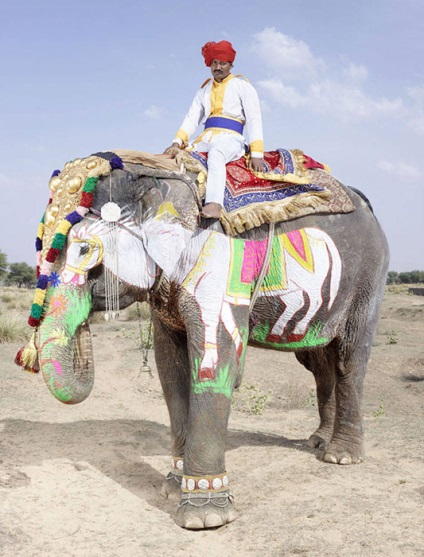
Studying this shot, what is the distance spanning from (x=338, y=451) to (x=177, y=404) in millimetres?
1564

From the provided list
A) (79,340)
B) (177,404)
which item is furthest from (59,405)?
(79,340)

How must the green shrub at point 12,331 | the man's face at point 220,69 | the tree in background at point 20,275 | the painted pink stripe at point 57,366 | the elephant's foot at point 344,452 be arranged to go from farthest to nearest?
1. the tree in background at point 20,275
2. the green shrub at point 12,331
3. the elephant's foot at point 344,452
4. the man's face at point 220,69
5. the painted pink stripe at point 57,366

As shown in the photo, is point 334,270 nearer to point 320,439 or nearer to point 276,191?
point 276,191

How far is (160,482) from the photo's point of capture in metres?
4.88

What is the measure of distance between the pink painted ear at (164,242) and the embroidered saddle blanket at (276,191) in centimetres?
35

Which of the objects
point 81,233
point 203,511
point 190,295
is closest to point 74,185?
point 81,233

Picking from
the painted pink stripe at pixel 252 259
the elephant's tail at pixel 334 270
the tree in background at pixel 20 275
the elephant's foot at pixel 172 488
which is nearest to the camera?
the painted pink stripe at pixel 252 259

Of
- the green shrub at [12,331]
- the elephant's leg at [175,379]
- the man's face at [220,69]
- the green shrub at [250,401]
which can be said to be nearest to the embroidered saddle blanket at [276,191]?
the man's face at [220,69]

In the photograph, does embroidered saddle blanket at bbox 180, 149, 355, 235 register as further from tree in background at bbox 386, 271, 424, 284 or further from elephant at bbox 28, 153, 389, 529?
tree in background at bbox 386, 271, 424, 284

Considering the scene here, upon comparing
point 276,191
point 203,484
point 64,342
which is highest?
point 276,191

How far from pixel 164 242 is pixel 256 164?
41.1 inches

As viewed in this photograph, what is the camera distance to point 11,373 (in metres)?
8.62

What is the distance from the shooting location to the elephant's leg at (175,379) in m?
4.64

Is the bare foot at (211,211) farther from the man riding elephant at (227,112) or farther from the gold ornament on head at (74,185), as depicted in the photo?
the gold ornament on head at (74,185)
